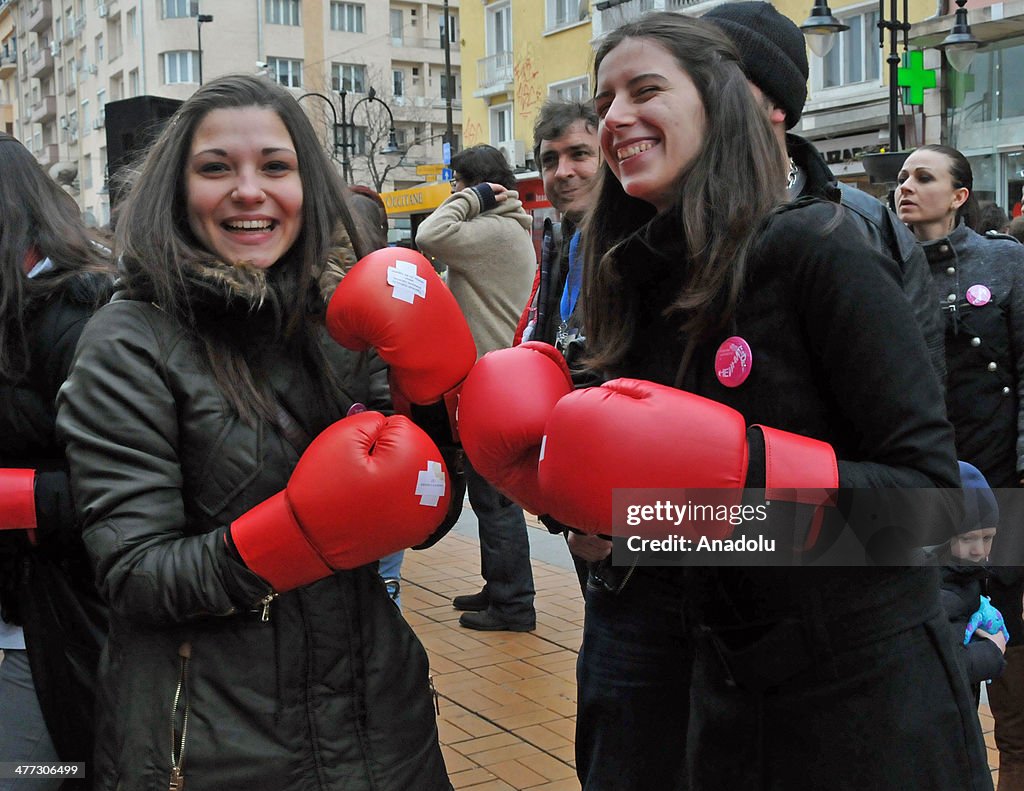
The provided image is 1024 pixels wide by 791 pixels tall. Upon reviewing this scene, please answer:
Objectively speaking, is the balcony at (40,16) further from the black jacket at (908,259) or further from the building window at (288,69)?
the black jacket at (908,259)

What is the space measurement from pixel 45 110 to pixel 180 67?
17.9 m

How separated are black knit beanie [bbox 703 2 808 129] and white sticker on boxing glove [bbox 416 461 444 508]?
96 cm

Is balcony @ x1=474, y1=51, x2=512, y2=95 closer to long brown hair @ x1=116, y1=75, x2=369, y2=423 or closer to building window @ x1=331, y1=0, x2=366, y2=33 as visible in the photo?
long brown hair @ x1=116, y1=75, x2=369, y2=423

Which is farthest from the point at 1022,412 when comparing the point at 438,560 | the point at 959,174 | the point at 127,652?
the point at 438,560

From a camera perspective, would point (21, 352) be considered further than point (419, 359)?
Yes

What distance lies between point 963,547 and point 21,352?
221 cm

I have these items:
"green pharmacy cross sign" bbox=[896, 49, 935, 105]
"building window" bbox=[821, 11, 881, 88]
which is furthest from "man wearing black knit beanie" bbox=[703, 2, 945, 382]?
"building window" bbox=[821, 11, 881, 88]

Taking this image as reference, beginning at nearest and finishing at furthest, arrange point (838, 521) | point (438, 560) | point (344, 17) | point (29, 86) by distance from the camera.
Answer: point (838, 521) → point (438, 560) → point (344, 17) → point (29, 86)

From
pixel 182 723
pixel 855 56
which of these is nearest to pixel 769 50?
pixel 182 723

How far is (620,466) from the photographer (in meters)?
1.76

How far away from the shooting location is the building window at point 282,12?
159 ft

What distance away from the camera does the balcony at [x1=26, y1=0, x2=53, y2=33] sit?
6334 centimetres

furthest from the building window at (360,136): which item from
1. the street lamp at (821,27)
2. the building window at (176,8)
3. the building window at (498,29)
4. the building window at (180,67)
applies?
the street lamp at (821,27)

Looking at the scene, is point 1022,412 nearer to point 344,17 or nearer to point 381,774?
point 381,774
